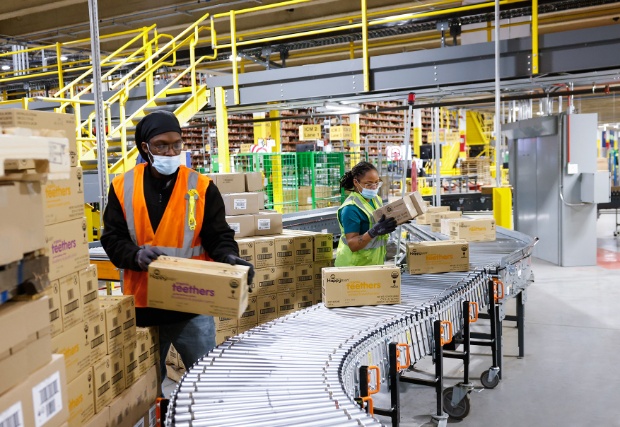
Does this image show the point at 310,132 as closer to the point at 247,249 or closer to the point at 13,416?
the point at 247,249

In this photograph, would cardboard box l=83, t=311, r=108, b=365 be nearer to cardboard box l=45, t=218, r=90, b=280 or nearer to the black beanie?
cardboard box l=45, t=218, r=90, b=280

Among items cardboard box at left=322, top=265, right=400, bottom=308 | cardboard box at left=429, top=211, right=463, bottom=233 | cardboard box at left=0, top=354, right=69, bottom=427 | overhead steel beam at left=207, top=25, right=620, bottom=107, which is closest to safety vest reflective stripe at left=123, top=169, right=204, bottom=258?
cardboard box at left=322, top=265, right=400, bottom=308

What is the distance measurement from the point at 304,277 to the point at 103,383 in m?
2.74

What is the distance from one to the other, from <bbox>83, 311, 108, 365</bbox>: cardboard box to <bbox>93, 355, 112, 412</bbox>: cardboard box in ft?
0.10

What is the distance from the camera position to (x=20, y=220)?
1.45 meters

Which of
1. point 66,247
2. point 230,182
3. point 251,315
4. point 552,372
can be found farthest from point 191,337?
point 552,372

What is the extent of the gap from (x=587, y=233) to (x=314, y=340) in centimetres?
855

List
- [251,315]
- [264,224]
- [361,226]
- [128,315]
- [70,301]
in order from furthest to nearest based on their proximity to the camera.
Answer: [264,224]
[251,315]
[361,226]
[128,315]
[70,301]

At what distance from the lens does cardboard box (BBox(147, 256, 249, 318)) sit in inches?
103

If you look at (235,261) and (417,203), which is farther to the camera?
(417,203)

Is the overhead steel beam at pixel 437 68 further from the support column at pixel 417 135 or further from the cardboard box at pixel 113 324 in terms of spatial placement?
the support column at pixel 417 135

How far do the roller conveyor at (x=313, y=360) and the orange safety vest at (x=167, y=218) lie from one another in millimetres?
539

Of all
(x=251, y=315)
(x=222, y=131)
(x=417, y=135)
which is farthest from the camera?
(x=417, y=135)

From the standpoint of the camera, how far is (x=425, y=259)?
4.64 metres
